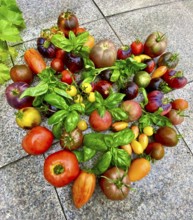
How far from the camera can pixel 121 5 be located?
2604 mm

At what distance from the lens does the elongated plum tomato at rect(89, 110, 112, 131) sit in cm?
169

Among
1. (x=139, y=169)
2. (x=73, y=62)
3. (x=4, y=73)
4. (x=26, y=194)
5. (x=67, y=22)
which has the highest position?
(x=67, y=22)

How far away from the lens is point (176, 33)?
8.28ft

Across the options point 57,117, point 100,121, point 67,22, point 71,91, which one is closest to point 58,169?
point 57,117

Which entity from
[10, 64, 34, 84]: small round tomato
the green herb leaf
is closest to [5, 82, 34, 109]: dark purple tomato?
[10, 64, 34, 84]: small round tomato

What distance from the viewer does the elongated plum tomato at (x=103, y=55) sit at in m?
1.86

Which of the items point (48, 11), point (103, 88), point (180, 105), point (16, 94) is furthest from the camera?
point (48, 11)

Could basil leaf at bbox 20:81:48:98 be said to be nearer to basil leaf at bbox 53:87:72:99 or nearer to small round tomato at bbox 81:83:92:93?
basil leaf at bbox 53:87:72:99

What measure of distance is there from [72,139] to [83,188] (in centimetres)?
30

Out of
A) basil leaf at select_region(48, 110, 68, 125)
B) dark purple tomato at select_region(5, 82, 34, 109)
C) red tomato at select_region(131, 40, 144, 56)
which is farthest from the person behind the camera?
red tomato at select_region(131, 40, 144, 56)

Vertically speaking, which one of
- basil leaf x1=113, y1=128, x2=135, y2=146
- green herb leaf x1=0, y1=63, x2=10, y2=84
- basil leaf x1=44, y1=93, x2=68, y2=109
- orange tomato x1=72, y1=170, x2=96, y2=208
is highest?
basil leaf x1=44, y1=93, x2=68, y2=109

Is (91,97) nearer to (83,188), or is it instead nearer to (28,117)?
(28,117)

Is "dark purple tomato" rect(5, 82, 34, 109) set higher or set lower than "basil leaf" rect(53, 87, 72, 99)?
lower

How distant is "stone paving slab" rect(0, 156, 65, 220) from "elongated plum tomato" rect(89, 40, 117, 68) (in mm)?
830
